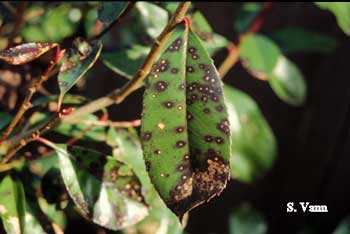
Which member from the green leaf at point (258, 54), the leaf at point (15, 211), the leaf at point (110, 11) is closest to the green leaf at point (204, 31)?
the green leaf at point (258, 54)

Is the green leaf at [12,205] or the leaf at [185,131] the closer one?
the leaf at [185,131]

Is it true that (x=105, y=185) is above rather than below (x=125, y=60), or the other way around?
below

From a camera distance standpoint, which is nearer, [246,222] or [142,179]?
[142,179]

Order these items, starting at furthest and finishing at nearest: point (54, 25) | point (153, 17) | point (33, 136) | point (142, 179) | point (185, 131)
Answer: point (54, 25) < point (153, 17) < point (142, 179) < point (33, 136) < point (185, 131)

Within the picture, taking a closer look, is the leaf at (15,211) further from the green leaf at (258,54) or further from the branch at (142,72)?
the green leaf at (258,54)

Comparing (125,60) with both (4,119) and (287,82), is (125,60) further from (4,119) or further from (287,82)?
(287,82)

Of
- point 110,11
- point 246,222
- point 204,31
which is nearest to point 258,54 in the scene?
point 204,31

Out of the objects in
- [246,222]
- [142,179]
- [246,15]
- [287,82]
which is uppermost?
[246,15]

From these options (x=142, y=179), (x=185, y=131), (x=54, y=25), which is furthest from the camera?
(x=54, y=25)
